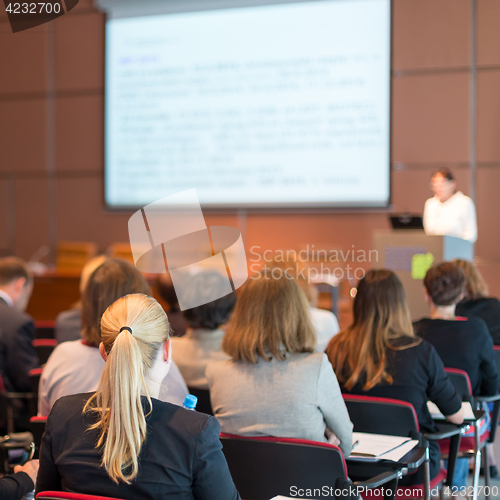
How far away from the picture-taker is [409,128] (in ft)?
20.1

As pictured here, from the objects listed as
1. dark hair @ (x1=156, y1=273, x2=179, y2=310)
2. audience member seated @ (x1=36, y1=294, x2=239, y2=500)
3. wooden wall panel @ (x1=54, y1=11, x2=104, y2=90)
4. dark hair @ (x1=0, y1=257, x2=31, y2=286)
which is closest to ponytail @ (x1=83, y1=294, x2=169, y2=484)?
audience member seated @ (x1=36, y1=294, x2=239, y2=500)

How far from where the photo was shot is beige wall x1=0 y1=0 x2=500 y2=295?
6000mm

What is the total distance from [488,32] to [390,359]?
5026mm

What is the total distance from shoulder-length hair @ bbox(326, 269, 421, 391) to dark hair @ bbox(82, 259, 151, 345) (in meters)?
0.85

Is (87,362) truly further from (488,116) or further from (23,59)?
(23,59)

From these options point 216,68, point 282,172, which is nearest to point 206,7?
point 216,68

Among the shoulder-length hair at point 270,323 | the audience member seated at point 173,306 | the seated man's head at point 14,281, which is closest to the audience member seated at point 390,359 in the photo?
the shoulder-length hair at point 270,323

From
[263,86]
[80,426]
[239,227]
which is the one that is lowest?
[80,426]

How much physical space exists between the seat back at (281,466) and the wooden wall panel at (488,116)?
518 centimetres

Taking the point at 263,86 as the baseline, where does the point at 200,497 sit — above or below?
below

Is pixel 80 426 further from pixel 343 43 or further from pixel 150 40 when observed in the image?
pixel 150 40

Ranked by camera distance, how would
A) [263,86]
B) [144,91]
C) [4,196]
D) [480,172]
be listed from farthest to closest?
[4,196]
[144,91]
[263,86]
[480,172]

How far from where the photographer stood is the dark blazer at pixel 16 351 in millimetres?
2848

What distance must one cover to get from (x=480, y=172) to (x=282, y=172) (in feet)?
6.96
